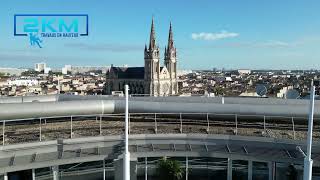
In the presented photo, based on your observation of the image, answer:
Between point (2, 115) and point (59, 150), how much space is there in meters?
3.18

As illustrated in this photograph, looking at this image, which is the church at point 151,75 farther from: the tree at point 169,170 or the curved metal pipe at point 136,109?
the tree at point 169,170

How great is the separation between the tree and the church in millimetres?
88866

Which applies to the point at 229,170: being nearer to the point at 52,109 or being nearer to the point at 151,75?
the point at 52,109

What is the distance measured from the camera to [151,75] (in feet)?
354

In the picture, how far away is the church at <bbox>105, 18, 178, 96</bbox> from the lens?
108 metres

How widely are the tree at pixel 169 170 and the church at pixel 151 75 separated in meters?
88.9

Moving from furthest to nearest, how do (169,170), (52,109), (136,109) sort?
(136,109) < (52,109) < (169,170)

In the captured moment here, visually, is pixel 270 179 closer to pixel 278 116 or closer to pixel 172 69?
pixel 278 116

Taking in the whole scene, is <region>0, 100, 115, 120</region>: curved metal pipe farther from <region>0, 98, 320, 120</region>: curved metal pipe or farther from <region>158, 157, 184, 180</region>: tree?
<region>158, 157, 184, 180</region>: tree

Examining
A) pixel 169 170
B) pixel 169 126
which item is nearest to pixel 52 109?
pixel 169 126

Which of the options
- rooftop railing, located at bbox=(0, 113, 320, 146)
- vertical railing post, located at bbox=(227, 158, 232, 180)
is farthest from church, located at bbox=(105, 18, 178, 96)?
vertical railing post, located at bbox=(227, 158, 232, 180)

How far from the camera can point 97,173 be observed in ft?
49.0

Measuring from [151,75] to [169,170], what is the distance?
93.5 meters

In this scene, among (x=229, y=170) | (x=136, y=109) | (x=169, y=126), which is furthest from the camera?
(x=136, y=109)
